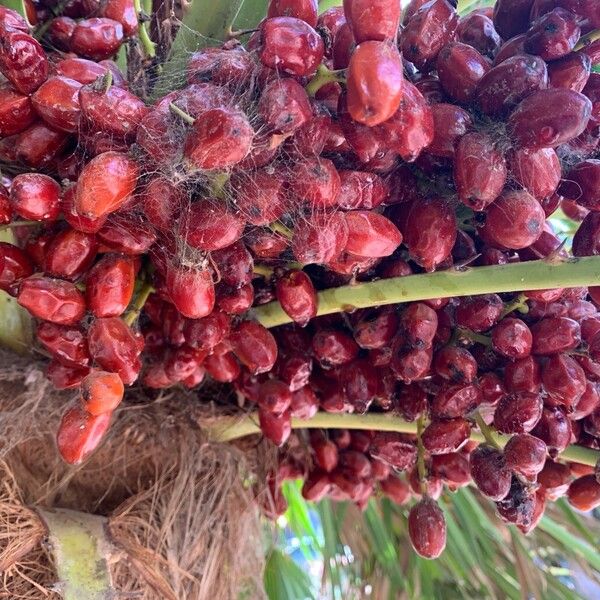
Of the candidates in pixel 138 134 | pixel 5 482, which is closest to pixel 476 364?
pixel 138 134

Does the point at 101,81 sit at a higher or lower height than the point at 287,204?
higher

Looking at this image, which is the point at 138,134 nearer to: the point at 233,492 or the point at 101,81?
the point at 101,81

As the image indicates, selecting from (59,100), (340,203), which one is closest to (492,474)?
(340,203)

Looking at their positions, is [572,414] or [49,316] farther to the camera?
[572,414]

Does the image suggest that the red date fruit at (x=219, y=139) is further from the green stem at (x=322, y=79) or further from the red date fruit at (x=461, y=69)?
the red date fruit at (x=461, y=69)

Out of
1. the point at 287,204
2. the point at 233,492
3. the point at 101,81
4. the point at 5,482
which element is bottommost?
the point at 233,492

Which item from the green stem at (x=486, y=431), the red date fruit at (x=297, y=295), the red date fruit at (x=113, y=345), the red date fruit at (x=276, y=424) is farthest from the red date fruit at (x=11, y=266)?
the green stem at (x=486, y=431)

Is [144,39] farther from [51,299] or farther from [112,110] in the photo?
[51,299]
